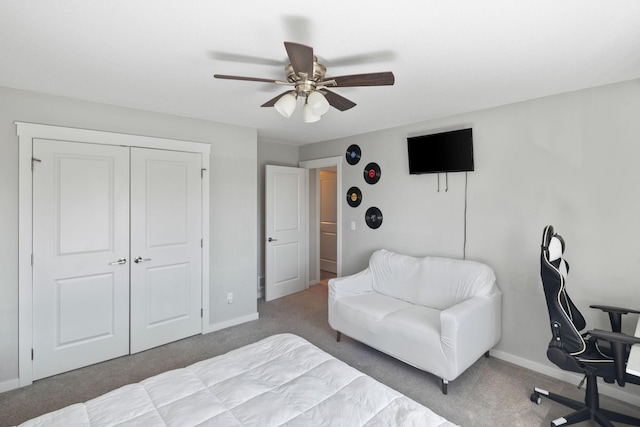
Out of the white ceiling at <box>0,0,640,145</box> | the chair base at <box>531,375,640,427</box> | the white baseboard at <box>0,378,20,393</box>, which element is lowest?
the white baseboard at <box>0,378,20,393</box>

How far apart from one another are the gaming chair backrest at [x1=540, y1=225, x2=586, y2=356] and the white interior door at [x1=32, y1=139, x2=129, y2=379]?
3575mm

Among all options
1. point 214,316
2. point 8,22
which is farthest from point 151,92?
point 214,316

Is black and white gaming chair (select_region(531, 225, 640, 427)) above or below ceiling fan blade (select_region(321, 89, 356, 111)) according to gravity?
below

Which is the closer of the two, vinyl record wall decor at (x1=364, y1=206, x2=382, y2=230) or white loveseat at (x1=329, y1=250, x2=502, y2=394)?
white loveseat at (x1=329, y1=250, x2=502, y2=394)

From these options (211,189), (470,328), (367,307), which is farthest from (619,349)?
(211,189)

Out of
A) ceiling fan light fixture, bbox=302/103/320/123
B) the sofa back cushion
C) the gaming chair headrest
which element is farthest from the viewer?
the sofa back cushion

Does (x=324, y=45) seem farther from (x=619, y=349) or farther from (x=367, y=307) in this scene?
(x=619, y=349)

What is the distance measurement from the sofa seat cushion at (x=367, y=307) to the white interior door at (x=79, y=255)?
2.18 meters

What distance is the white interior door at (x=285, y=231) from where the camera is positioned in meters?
4.70

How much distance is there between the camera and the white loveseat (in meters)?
2.44

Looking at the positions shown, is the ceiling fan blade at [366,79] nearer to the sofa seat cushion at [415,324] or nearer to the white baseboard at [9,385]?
the sofa seat cushion at [415,324]

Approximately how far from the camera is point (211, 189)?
3.58 meters

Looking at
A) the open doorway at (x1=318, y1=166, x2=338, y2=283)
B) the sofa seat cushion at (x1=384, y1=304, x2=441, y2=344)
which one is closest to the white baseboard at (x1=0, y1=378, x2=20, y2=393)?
the sofa seat cushion at (x1=384, y1=304, x2=441, y2=344)

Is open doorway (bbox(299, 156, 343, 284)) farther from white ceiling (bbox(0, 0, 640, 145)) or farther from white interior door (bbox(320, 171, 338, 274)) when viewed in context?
white ceiling (bbox(0, 0, 640, 145))
